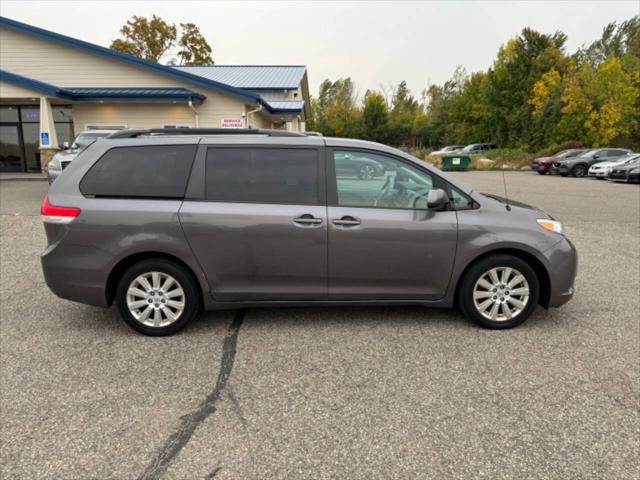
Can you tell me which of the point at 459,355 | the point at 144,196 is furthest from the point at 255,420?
the point at 144,196

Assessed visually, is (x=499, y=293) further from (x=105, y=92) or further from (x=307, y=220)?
(x=105, y=92)

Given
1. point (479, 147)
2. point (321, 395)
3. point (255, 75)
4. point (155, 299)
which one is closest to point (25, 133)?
point (255, 75)

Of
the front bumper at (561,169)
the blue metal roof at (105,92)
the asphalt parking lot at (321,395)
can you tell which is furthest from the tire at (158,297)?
the front bumper at (561,169)

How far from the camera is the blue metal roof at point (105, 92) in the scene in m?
17.8

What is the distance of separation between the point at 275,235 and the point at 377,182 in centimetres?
107

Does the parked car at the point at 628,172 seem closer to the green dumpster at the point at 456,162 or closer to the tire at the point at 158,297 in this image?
the green dumpster at the point at 456,162

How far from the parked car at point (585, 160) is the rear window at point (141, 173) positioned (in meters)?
28.6

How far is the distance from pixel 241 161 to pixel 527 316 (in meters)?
2.96

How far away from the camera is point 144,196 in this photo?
12.7ft

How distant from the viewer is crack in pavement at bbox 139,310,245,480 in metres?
2.37

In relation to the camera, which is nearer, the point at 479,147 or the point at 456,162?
the point at 456,162

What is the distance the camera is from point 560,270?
13.2ft

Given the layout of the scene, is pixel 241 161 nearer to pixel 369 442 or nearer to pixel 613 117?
pixel 369 442

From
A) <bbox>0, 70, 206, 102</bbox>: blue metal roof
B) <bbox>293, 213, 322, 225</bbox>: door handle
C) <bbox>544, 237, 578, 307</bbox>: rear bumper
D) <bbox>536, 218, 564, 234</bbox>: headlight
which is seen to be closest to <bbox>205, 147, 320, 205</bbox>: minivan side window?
<bbox>293, 213, 322, 225</bbox>: door handle
